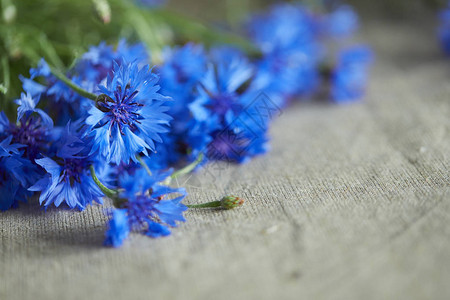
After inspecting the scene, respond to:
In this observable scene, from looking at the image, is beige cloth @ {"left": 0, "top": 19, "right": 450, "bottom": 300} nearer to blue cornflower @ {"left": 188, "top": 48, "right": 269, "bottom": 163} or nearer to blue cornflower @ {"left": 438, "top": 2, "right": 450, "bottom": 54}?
blue cornflower @ {"left": 188, "top": 48, "right": 269, "bottom": 163}

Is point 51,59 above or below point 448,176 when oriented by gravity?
above

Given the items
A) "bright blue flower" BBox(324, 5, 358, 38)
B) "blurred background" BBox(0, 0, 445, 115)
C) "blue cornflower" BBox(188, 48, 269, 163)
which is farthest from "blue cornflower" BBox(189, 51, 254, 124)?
"bright blue flower" BBox(324, 5, 358, 38)

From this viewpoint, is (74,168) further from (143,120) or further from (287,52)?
(287,52)

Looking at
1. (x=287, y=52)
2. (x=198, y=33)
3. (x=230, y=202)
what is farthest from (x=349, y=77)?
(x=230, y=202)

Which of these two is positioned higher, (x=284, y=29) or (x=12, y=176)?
(x=284, y=29)

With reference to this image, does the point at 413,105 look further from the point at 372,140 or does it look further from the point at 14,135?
the point at 14,135

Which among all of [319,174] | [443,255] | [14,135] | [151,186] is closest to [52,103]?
[14,135]

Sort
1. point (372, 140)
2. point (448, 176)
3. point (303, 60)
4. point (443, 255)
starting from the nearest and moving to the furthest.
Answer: point (443, 255) → point (448, 176) → point (372, 140) → point (303, 60)

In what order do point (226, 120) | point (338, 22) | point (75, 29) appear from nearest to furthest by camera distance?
1. point (226, 120)
2. point (75, 29)
3. point (338, 22)
